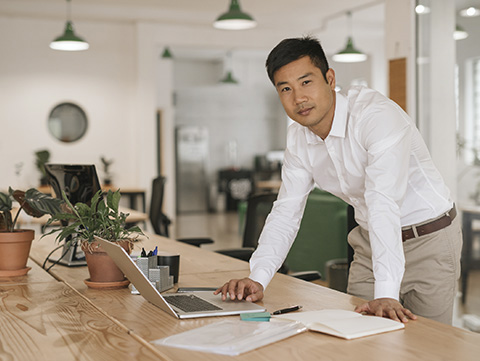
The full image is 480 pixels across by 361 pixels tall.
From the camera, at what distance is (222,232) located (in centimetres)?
1027

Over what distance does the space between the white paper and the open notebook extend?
0.16ft

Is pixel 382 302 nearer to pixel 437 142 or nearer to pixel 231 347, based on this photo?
pixel 231 347

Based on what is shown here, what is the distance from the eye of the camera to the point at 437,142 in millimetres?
4664

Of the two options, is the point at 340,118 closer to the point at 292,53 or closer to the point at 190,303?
the point at 292,53

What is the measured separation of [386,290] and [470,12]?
302cm

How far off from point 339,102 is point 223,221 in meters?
10.2

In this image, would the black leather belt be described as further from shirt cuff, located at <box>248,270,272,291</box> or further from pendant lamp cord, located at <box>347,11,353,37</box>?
pendant lamp cord, located at <box>347,11,353,37</box>

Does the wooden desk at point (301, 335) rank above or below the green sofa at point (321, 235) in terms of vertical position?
above

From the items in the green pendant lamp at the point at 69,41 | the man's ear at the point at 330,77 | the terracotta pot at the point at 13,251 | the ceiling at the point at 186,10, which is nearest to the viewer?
the man's ear at the point at 330,77

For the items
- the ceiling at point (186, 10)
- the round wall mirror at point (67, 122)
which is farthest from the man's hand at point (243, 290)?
the round wall mirror at point (67, 122)

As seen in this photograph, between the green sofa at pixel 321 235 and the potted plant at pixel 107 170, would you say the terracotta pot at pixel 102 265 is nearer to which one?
the green sofa at pixel 321 235

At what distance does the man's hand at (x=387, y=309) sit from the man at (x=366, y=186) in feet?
0.03

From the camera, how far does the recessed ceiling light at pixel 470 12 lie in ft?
13.6

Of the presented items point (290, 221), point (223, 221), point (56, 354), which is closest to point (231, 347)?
point (56, 354)
